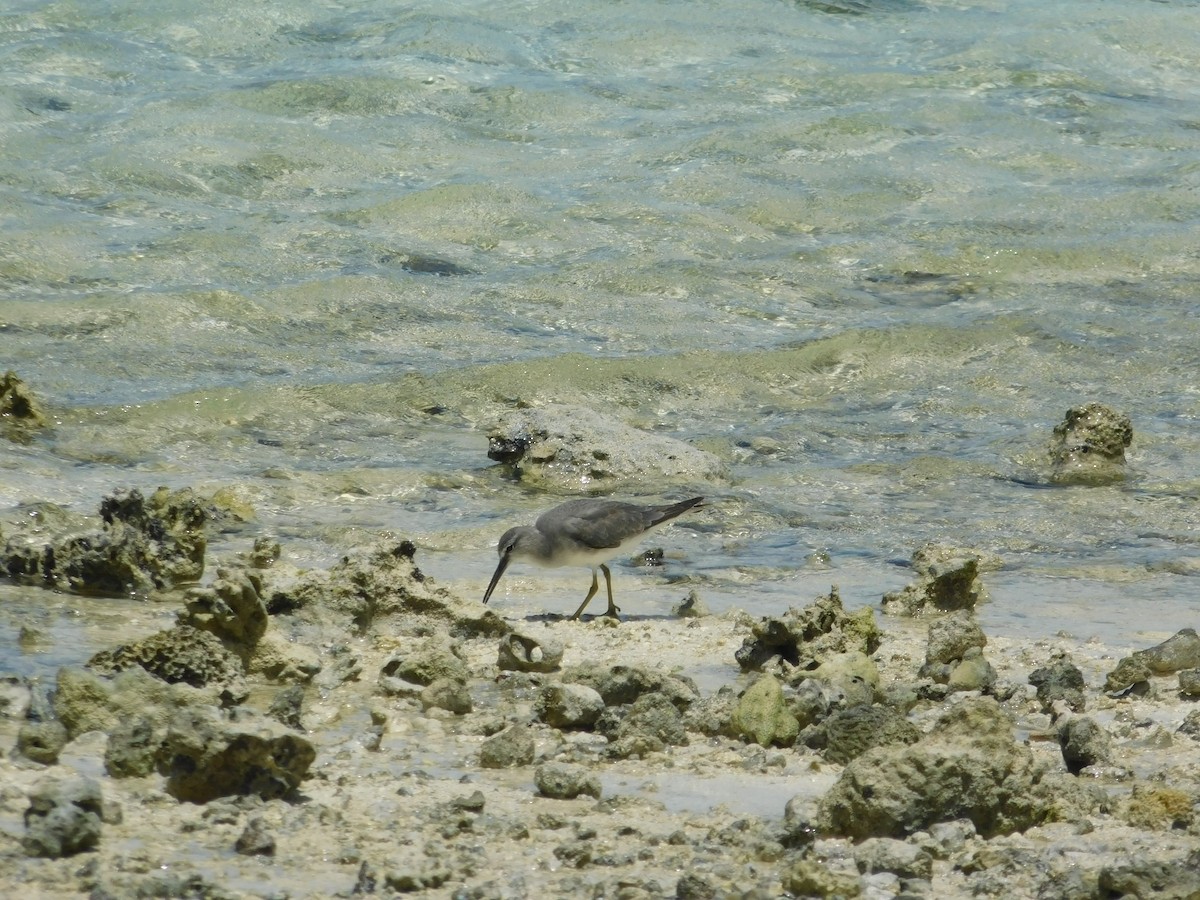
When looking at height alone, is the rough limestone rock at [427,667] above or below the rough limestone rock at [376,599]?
above

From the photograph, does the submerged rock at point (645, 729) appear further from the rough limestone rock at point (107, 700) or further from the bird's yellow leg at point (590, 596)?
the bird's yellow leg at point (590, 596)

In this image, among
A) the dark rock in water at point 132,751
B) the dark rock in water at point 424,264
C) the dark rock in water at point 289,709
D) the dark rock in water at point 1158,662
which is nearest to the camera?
the dark rock in water at point 132,751

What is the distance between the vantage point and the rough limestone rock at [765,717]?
15.8 ft

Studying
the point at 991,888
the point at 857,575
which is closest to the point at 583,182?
the point at 857,575

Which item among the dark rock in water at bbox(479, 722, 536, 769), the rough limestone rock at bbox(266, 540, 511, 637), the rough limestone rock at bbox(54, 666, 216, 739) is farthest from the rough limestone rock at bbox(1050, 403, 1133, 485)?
the rough limestone rock at bbox(54, 666, 216, 739)

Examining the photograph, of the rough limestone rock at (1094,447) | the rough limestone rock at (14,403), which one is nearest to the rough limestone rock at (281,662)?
the rough limestone rock at (14,403)

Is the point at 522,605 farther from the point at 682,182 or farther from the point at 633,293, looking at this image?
the point at 682,182

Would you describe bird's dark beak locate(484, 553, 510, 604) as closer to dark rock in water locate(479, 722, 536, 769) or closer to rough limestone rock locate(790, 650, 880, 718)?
rough limestone rock locate(790, 650, 880, 718)

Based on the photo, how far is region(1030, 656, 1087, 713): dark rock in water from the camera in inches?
206

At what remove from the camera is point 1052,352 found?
38.8 ft

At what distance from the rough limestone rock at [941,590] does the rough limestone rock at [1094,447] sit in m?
2.51

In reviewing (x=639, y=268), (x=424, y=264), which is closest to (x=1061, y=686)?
(x=639, y=268)

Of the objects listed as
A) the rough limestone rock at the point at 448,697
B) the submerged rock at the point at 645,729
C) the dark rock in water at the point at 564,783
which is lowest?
the rough limestone rock at the point at 448,697

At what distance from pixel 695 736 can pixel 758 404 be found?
19.5 feet
